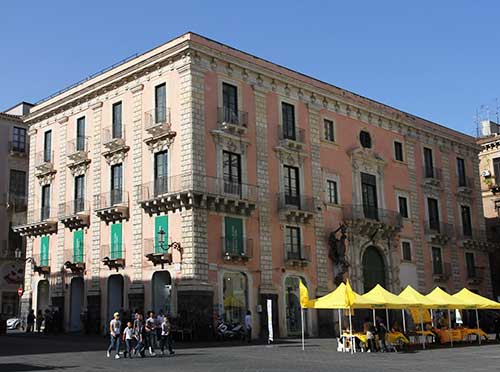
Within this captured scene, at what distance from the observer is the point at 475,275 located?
4797 cm

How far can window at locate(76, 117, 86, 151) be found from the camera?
1518 inches

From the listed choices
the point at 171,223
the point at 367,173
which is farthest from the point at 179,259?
the point at 367,173

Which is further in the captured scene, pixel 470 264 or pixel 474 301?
pixel 470 264

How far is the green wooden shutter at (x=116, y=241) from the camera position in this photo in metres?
34.6

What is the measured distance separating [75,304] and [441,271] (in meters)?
24.1

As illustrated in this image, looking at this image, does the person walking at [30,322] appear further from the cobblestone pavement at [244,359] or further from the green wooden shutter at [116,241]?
the cobblestone pavement at [244,359]

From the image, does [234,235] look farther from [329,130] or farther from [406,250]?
[406,250]

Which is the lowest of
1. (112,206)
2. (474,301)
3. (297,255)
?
(474,301)

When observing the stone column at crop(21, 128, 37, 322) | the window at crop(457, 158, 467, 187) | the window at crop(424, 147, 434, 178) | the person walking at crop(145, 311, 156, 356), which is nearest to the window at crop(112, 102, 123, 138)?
the stone column at crop(21, 128, 37, 322)

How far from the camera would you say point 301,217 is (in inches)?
1425

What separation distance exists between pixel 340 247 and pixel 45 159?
62.0 feet

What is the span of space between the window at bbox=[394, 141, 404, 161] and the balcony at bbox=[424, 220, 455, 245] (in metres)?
4.73

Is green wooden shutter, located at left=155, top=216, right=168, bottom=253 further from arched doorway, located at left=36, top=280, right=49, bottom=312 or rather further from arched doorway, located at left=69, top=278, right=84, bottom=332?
arched doorway, located at left=36, top=280, right=49, bottom=312

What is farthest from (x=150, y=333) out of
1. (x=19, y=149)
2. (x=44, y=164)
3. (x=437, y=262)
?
(x=19, y=149)
